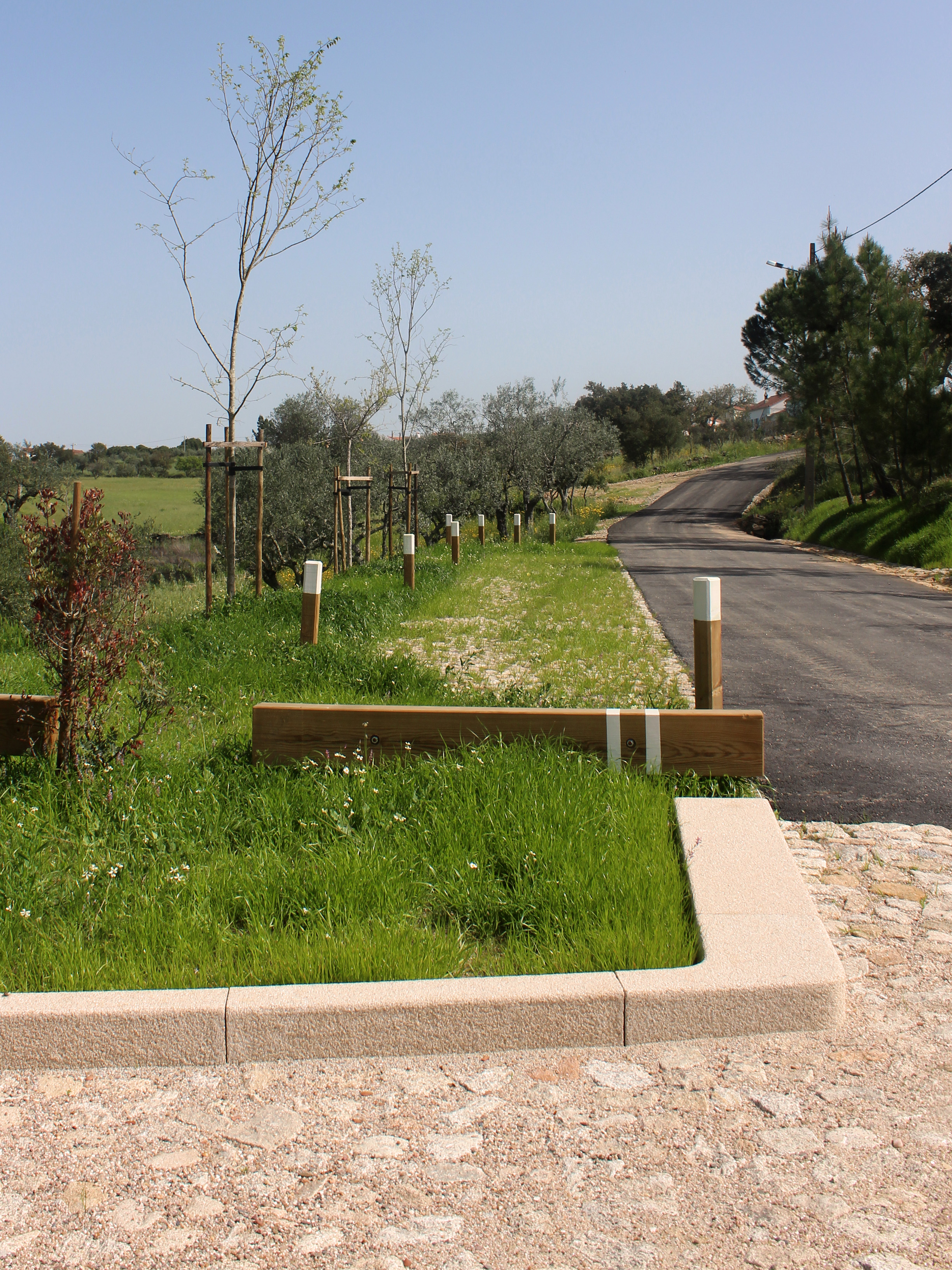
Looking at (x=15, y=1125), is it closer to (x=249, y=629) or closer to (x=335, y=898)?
(x=335, y=898)

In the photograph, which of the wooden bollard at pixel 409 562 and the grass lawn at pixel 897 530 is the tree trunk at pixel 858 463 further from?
the wooden bollard at pixel 409 562

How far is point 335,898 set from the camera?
11.6 feet

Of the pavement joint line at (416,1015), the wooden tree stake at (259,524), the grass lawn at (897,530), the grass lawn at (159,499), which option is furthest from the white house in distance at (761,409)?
the pavement joint line at (416,1015)

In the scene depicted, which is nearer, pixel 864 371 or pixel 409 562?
pixel 409 562

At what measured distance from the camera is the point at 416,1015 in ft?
9.44

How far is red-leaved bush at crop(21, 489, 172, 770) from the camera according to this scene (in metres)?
4.60

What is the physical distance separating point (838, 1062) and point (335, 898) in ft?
5.73

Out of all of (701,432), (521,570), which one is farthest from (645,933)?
(701,432)

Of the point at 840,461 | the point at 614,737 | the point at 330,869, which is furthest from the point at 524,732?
the point at 840,461

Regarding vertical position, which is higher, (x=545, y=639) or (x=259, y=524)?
(x=259, y=524)

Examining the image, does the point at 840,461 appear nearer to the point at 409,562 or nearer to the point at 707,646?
the point at 409,562

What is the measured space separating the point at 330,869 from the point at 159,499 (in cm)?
6388

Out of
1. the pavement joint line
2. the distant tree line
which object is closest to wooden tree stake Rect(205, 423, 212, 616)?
the pavement joint line

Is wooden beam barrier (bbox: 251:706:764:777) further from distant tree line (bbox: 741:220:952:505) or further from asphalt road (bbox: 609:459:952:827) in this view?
distant tree line (bbox: 741:220:952:505)
